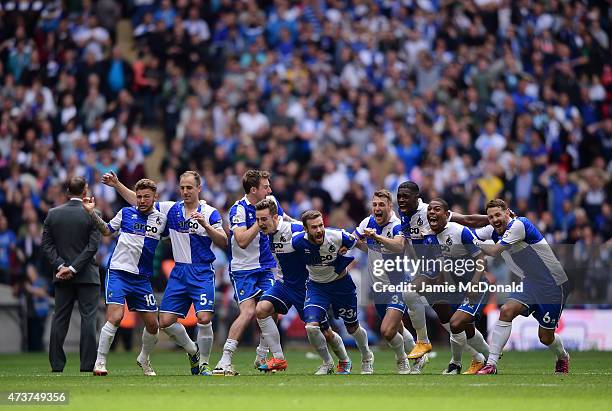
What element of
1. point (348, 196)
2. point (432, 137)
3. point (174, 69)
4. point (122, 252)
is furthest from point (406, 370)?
point (174, 69)

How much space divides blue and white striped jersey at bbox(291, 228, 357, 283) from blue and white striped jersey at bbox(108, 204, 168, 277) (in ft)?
5.83

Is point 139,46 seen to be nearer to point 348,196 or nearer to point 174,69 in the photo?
point 174,69

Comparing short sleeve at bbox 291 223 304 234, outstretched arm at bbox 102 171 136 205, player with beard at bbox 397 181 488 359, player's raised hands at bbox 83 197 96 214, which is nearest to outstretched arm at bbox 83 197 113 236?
player's raised hands at bbox 83 197 96 214

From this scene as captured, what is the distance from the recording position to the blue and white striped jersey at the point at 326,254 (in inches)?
634

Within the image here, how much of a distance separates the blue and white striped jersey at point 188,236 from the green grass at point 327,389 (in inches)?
59.1

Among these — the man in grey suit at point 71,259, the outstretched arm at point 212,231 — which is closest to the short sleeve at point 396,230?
the outstretched arm at point 212,231

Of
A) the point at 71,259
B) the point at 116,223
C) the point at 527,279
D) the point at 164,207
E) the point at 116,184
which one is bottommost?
the point at 527,279

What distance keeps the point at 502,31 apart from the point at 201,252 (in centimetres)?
1781

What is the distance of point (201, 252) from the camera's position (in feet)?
54.0

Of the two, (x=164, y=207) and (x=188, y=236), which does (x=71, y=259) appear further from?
(x=188, y=236)

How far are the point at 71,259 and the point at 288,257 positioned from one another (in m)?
3.05

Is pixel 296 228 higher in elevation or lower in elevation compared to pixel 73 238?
higher

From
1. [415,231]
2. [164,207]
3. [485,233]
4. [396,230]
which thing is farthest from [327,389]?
[485,233]

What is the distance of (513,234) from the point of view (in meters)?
16.0
